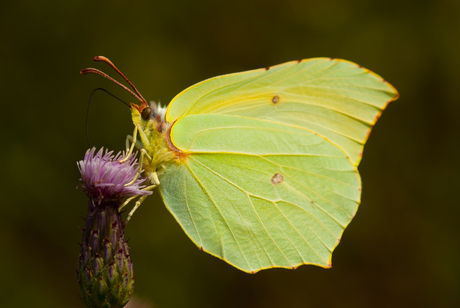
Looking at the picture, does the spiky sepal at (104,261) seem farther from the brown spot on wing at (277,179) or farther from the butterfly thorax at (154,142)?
the brown spot on wing at (277,179)

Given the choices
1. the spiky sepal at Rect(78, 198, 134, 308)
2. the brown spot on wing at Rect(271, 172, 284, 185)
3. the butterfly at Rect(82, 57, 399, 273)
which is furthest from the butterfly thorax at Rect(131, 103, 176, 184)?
the brown spot on wing at Rect(271, 172, 284, 185)

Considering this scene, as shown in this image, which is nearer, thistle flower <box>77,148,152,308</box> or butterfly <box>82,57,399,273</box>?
thistle flower <box>77,148,152,308</box>

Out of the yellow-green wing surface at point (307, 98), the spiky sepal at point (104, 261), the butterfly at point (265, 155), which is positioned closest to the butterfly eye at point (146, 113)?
the butterfly at point (265, 155)

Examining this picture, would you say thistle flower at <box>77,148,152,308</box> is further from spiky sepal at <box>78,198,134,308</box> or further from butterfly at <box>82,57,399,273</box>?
butterfly at <box>82,57,399,273</box>

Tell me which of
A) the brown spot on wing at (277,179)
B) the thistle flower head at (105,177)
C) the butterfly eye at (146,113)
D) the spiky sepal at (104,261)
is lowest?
the spiky sepal at (104,261)

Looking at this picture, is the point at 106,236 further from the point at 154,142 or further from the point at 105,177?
the point at 154,142

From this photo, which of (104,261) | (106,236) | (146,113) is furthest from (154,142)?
(104,261)
